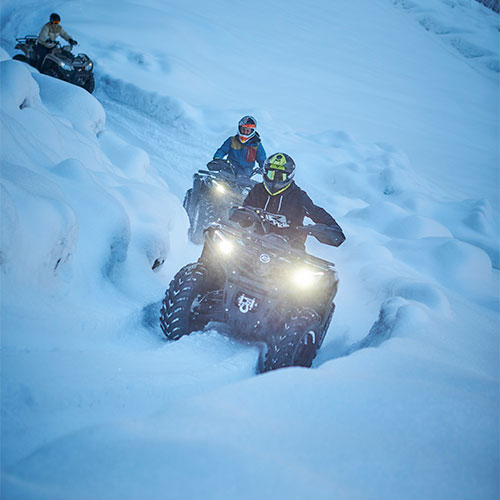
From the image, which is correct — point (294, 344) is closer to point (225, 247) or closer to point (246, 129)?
point (225, 247)

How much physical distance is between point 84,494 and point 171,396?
0.93 m

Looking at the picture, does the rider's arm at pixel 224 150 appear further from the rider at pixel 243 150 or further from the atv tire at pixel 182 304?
the atv tire at pixel 182 304

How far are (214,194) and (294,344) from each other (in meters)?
3.28

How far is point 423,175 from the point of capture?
12898mm

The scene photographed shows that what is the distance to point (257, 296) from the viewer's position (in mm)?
2877

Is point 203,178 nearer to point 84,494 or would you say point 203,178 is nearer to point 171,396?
point 171,396

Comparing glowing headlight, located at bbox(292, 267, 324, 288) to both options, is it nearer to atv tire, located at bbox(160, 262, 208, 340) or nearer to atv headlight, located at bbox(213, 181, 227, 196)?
atv tire, located at bbox(160, 262, 208, 340)

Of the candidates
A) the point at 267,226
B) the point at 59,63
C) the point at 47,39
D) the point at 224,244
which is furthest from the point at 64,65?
the point at 224,244

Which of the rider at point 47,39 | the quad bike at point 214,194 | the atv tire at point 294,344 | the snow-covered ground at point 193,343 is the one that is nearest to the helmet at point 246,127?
the quad bike at point 214,194

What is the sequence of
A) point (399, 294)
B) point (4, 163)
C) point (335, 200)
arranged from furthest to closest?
point (335, 200), point (399, 294), point (4, 163)

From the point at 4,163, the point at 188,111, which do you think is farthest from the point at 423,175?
the point at 4,163

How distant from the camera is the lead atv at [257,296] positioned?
2791mm

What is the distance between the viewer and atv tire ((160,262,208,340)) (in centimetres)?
284

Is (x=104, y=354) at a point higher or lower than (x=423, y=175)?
lower
